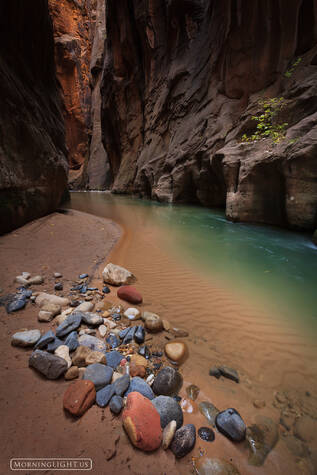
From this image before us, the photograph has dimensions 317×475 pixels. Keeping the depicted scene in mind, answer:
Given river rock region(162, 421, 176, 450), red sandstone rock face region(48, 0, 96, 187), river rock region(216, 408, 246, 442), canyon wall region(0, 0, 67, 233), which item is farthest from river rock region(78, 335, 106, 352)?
red sandstone rock face region(48, 0, 96, 187)

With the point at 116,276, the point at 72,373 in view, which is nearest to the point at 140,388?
the point at 72,373

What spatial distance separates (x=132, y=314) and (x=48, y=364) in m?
0.99

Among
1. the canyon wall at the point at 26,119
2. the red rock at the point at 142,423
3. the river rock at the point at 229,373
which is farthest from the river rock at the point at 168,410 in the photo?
the canyon wall at the point at 26,119

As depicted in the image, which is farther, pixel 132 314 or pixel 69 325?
pixel 132 314

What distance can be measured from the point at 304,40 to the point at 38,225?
1266 centimetres

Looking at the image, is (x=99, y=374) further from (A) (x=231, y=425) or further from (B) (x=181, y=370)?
(A) (x=231, y=425)

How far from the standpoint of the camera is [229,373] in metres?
1.57

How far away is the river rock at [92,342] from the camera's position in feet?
5.33

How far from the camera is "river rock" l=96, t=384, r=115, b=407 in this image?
119 cm

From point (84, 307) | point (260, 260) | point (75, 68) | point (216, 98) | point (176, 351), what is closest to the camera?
point (176, 351)

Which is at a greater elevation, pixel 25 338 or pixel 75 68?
pixel 75 68

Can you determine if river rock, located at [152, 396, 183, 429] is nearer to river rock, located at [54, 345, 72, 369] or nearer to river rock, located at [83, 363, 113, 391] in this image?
river rock, located at [83, 363, 113, 391]

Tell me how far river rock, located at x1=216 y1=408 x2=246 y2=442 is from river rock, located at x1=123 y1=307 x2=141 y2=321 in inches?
46.2

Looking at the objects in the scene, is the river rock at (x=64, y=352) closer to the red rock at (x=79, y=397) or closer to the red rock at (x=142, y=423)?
the red rock at (x=79, y=397)
